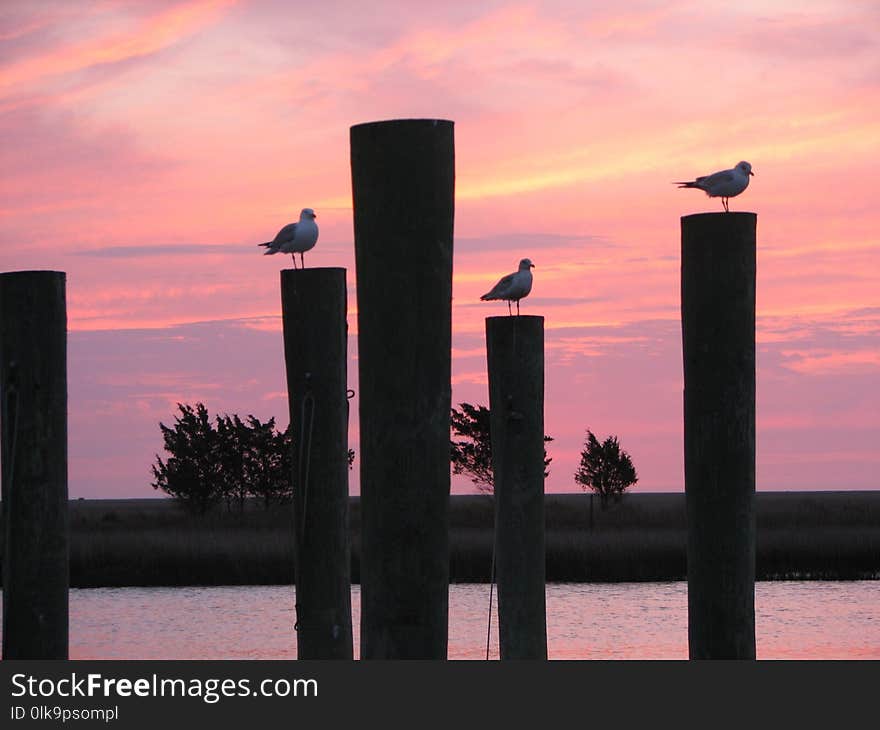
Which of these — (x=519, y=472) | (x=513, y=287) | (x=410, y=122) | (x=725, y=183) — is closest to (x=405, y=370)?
(x=410, y=122)

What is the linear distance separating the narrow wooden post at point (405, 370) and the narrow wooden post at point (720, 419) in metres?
3.35

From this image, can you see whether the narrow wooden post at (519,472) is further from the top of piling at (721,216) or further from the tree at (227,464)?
the tree at (227,464)

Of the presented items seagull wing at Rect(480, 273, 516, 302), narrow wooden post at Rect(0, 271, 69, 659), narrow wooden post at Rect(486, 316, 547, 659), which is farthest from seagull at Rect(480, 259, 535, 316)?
narrow wooden post at Rect(0, 271, 69, 659)

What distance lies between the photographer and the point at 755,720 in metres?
6.07

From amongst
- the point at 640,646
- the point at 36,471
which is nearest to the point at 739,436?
the point at 36,471

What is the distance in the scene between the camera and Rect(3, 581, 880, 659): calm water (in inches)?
1241

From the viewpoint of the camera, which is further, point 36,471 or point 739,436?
point 36,471

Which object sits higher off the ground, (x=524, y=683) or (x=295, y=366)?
(x=295, y=366)

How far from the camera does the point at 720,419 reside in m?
8.51

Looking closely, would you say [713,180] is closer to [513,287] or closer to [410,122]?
[513,287]

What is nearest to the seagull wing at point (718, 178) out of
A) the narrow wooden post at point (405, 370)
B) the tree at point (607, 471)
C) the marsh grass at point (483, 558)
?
the narrow wooden post at point (405, 370)

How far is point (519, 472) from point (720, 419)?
444 centimetres

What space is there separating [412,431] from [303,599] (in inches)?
248

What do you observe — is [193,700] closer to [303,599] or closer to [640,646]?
[303,599]
